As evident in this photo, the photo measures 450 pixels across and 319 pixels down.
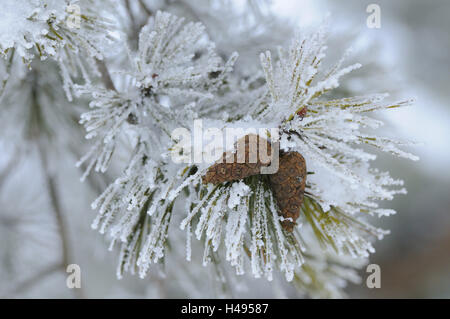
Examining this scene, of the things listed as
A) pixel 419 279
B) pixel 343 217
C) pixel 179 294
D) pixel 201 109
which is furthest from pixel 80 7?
pixel 419 279

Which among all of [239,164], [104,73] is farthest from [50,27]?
[239,164]

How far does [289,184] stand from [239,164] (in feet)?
0.23

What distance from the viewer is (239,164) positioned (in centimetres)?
44

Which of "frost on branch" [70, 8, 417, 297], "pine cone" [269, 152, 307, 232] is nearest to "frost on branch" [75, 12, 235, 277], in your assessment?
"frost on branch" [70, 8, 417, 297]

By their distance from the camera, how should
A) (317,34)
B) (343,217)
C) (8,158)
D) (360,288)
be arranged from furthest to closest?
(360,288) → (8,158) → (343,217) → (317,34)

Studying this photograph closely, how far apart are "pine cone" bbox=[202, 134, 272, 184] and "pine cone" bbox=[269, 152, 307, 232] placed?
0.02 metres

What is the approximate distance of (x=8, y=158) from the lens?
1.27 m

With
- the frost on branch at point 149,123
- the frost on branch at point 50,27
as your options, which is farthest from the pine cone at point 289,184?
the frost on branch at point 50,27

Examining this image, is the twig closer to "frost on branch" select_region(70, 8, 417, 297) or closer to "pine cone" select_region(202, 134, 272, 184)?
"frost on branch" select_region(70, 8, 417, 297)

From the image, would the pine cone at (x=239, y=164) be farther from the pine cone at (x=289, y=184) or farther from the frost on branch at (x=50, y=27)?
the frost on branch at (x=50, y=27)

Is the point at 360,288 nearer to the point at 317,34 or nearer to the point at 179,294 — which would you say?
the point at 179,294

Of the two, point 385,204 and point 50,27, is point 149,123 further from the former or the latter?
point 385,204

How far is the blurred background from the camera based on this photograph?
103 cm
